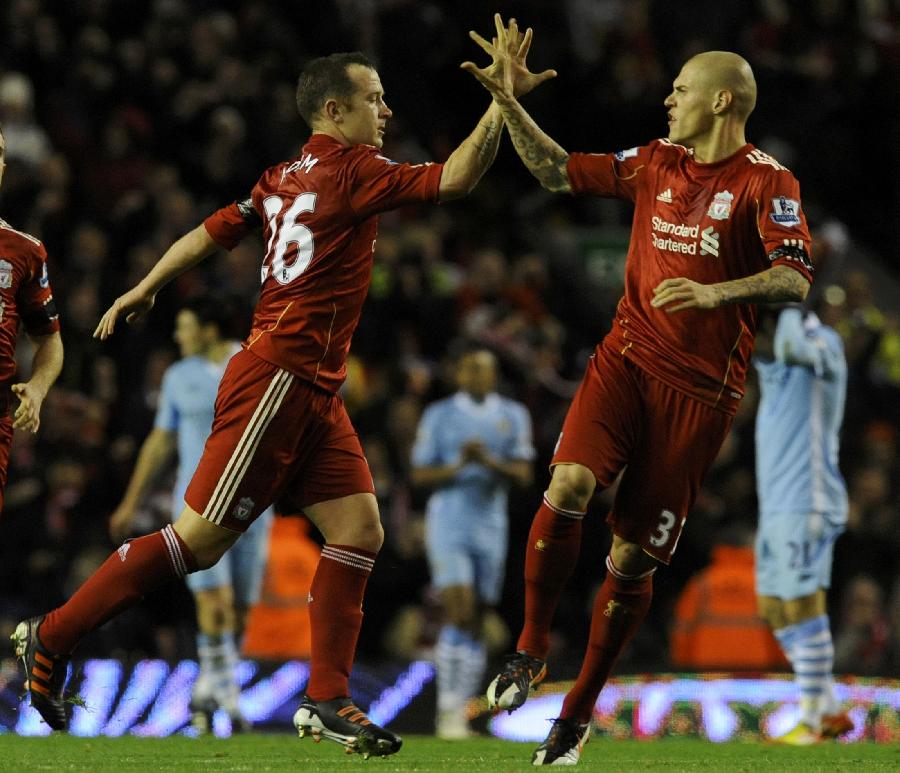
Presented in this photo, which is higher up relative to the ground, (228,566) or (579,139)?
(579,139)

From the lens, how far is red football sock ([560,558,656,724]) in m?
6.84

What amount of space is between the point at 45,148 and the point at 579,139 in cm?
572

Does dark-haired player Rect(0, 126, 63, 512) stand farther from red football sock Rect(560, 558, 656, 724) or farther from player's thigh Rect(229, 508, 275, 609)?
player's thigh Rect(229, 508, 275, 609)

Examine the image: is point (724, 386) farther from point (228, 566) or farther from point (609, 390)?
point (228, 566)

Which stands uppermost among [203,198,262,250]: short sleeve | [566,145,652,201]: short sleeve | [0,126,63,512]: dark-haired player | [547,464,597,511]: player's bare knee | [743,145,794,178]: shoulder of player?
[743,145,794,178]: shoulder of player

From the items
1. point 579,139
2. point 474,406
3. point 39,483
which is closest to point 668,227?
point 474,406

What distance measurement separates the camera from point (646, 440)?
6.67 metres

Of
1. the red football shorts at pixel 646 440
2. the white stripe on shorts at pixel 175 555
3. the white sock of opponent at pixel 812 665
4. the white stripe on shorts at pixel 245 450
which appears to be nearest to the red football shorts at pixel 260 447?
the white stripe on shorts at pixel 245 450

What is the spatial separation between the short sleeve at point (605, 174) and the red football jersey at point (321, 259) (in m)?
0.85

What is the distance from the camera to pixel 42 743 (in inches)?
313

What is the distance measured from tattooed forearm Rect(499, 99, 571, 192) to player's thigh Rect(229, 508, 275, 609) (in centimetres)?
411

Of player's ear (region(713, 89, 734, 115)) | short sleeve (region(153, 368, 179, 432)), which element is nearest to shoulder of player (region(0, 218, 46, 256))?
player's ear (region(713, 89, 734, 115))

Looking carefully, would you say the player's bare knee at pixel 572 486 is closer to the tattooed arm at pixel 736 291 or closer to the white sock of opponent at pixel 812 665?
the tattooed arm at pixel 736 291

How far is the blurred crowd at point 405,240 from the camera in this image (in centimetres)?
1190
